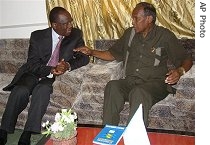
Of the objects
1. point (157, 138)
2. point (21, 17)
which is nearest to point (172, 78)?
point (157, 138)

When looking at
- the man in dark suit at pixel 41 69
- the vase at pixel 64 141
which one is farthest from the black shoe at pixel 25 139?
the vase at pixel 64 141

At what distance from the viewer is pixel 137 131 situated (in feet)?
4.95

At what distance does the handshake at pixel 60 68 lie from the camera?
301 cm

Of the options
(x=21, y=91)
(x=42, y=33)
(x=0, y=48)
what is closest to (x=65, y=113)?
(x=21, y=91)

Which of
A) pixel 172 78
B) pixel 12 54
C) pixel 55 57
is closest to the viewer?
pixel 172 78

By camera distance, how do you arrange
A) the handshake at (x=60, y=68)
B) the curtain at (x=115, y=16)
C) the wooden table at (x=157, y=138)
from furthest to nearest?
the curtain at (x=115, y=16)
the handshake at (x=60, y=68)
the wooden table at (x=157, y=138)

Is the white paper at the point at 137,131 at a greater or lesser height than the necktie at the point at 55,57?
lesser

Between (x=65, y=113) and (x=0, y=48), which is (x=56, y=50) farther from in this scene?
(x=65, y=113)

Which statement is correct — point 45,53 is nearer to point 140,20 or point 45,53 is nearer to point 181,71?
point 140,20

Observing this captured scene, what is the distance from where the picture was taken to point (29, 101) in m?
3.04

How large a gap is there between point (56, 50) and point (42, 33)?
0.91ft

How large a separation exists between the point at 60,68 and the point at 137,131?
167cm

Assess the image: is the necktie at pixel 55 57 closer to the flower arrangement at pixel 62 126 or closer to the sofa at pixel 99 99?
the sofa at pixel 99 99

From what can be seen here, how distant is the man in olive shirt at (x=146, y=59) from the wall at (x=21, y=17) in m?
1.22
